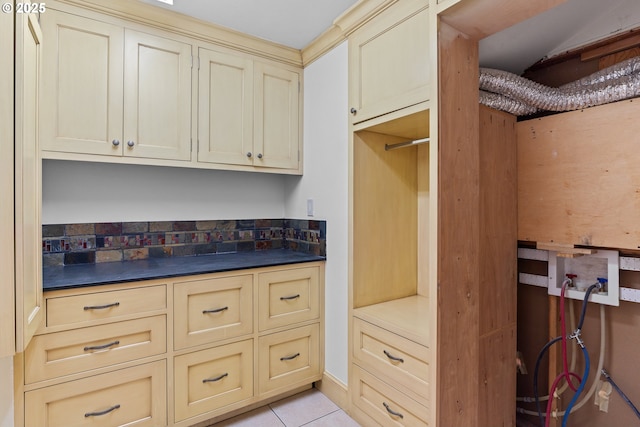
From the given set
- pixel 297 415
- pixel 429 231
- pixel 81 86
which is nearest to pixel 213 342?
pixel 297 415

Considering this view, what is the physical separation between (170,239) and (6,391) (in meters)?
1.13

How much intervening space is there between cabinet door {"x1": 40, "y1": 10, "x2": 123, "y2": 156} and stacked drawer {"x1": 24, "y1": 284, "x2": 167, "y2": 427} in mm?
826

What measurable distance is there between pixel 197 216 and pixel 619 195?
250cm

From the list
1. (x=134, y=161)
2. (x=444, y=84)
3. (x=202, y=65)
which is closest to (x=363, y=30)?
(x=444, y=84)

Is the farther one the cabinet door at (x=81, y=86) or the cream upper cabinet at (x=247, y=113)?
the cream upper cabinet at (x=247, y=113)

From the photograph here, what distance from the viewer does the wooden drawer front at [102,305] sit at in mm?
1463

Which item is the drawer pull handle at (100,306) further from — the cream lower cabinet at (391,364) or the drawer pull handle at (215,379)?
the cream lower cabinet at (391,364)

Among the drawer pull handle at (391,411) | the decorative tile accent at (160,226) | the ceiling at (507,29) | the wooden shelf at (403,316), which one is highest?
the ceiling at (507,29)

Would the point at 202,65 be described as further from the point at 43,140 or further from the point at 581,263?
the point at 581,263

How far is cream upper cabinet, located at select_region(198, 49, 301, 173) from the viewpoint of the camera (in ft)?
6.95

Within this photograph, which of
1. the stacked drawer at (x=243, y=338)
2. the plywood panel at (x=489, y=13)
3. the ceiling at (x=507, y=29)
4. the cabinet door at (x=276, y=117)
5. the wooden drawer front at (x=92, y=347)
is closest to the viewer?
the plywood panel at (x=489, y=13)

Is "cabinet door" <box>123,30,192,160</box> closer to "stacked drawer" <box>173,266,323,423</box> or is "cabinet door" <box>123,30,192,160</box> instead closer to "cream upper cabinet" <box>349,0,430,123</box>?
"stacked drawer" <box>173,266,323,423</box>

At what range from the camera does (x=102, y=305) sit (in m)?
1.55

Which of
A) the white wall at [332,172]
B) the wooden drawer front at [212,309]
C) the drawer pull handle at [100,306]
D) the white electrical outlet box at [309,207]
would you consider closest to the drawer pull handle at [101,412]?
the wooden drawer front at [212,309]
